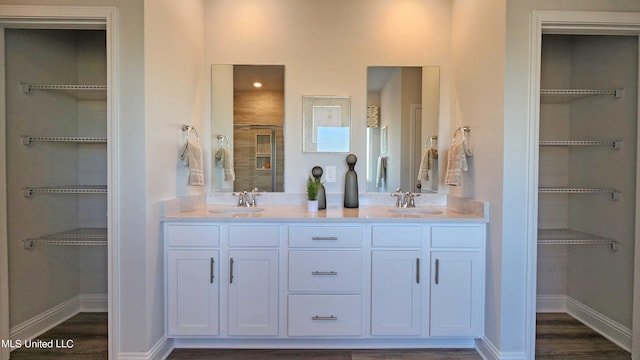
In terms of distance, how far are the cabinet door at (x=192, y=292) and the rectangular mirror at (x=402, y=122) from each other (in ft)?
4.73

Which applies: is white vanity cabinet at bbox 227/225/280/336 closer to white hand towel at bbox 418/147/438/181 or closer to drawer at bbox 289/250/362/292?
drawer at bbox 289/250/362/292

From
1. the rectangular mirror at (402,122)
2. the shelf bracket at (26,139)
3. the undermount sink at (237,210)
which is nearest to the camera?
the shelf bracket at (26,139)

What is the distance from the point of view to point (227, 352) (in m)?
2.08

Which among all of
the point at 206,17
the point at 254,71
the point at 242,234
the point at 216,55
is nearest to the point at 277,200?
the point at 242,234

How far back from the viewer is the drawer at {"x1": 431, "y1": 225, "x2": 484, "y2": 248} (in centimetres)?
202

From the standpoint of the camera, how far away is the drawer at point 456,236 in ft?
6.61

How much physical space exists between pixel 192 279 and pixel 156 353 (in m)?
0.46

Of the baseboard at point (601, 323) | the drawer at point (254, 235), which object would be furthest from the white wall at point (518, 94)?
the drawer at point (254, 235)

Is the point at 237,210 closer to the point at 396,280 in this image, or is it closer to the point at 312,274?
the point at 312,274

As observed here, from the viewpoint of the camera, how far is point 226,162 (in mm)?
2648

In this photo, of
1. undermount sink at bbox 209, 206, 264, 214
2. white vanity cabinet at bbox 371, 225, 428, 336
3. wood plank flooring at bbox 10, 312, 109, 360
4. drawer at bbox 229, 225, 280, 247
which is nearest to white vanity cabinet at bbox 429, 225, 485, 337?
white vanity cabinet at bbox 371, 225, 428, 336

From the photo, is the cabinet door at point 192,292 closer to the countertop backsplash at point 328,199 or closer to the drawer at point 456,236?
the countertop backsplash at point 328,199

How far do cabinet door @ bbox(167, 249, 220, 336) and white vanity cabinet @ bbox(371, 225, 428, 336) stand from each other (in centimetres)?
101

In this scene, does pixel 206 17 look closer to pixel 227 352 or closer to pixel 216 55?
pixel 216 55
